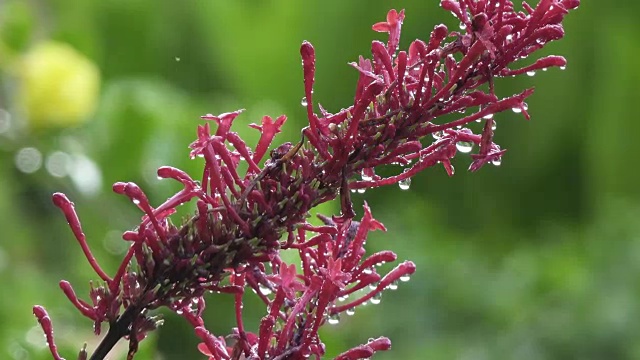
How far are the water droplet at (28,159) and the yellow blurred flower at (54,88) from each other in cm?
5

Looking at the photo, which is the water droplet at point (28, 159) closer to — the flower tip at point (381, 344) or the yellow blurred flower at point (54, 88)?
the yellow blurred flower at point (54, 88)

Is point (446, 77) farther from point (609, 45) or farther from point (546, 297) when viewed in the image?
point (609, 45)

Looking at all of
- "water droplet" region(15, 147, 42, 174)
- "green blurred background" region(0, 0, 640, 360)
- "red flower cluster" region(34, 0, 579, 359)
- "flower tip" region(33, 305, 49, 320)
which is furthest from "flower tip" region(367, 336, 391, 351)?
"water droplet" region(15, 147, 42, 174)

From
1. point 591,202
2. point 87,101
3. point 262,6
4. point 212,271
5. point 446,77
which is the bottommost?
point 212,271

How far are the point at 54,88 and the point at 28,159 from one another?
5.6 inches

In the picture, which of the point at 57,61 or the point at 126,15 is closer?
the point at 57,61

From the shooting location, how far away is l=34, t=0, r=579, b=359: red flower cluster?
0.52 metres

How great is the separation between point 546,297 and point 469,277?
0.18 metres

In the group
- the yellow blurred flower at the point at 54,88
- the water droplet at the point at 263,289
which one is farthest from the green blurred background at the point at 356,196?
the water droplet at the point at 263,289

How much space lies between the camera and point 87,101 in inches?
76.1

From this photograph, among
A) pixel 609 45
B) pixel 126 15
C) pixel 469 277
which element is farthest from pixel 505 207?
pixel 126 15

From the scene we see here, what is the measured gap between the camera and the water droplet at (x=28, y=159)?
1883 millimetres

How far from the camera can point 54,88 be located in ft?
6.41

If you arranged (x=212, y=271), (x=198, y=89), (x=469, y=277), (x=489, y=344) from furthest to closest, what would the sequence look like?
1. (x=198, y=89)
2. (x=469, y=277)
3. (x=489, y=344)
4. (x=212, y=271)
